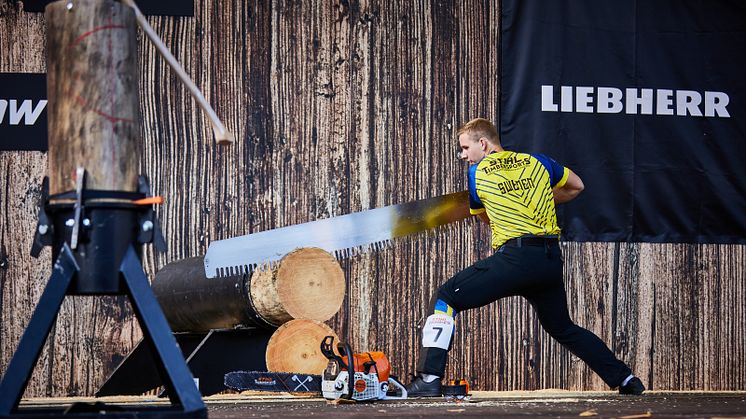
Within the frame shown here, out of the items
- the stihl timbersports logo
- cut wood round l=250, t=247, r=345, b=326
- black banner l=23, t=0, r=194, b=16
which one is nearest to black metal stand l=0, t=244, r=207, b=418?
cut wood round l=250, t=247, r=345, b=326

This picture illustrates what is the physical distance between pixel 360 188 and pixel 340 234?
0.71 meters

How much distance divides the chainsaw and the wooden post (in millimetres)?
2898

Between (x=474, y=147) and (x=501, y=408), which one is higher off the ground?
(x=474, y=147)

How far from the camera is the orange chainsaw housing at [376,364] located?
6262 millimetres

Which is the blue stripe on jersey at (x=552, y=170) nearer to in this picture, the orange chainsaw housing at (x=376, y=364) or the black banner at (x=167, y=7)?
the orange chainsaw housing at (x=376, y=364)

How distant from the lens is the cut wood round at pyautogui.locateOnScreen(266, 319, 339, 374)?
680 centimetres

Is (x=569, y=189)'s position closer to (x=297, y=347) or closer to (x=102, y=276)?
(x=297, y=347)

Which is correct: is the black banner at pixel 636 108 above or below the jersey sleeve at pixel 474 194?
above

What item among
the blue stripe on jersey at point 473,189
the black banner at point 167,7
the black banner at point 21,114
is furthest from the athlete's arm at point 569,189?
the black banner at point 21,114

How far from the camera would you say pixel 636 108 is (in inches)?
325

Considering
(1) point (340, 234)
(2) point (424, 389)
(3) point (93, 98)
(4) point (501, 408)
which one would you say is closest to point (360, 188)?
(1) point (340, 234)

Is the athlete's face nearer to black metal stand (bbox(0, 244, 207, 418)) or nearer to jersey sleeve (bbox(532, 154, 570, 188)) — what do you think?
jersey sleeve (bbox(532, 154, 570, 188))

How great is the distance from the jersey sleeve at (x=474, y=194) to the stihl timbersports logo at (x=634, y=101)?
1601 millimetres

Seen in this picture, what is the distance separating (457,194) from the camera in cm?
761
